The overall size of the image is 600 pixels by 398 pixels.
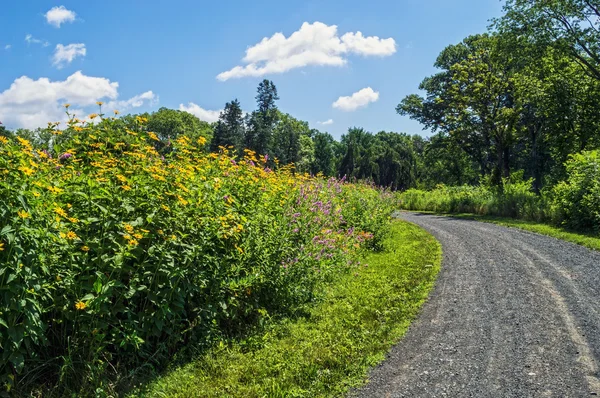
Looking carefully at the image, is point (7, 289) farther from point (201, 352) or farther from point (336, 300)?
point (336, 300)

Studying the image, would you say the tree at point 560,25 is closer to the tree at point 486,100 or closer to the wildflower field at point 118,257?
the tree at point 486,100

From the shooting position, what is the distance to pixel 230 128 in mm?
68875

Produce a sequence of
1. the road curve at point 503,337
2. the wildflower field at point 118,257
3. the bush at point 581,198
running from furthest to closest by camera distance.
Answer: the bush at point 581,198 < the road curve at point 503,337 < the wildflower field at point 118,257

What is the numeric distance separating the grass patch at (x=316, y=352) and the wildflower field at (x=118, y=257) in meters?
0.29

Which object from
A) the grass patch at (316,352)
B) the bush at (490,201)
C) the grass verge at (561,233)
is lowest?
the grass patch at (316,352)

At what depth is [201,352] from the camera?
4.34m

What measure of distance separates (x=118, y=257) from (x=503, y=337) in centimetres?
460

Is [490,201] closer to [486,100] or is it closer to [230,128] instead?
[486,100]

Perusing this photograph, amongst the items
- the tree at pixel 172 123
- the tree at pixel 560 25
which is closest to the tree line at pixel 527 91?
the tree at pixel 560 25

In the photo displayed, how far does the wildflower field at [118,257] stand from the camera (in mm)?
3008

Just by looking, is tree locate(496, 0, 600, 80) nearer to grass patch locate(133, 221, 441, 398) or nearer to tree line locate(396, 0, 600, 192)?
tree line locate(396, 0, 600, 192)

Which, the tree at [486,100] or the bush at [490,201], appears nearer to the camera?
the bush at [490,201]

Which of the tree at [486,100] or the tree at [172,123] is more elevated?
the tree at [172,123]

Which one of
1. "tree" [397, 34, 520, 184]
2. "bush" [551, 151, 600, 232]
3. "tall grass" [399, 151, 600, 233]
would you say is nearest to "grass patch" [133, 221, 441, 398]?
"bush" [551, 151, 600, 232]
